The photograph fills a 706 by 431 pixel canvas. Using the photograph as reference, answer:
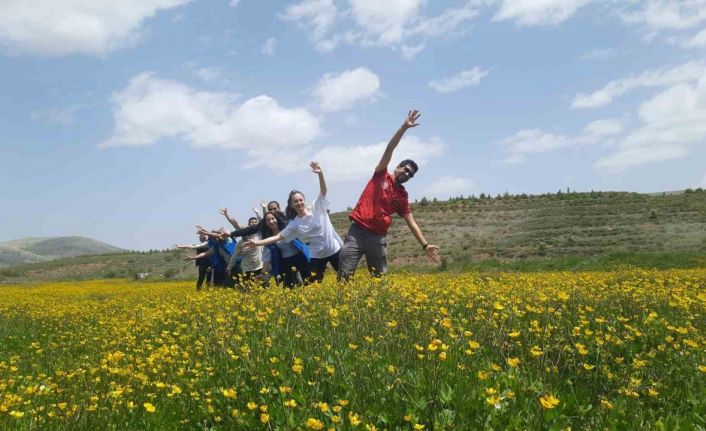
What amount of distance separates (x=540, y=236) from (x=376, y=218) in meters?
24.8

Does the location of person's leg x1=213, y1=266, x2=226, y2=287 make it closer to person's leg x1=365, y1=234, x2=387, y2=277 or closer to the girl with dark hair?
the girl with dark hair

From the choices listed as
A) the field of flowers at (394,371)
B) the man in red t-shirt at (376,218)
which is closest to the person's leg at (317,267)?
the man in red t-shirt at (376,218)

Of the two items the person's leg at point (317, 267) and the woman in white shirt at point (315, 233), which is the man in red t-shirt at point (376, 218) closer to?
the woman in white shirt at point (315, 233)

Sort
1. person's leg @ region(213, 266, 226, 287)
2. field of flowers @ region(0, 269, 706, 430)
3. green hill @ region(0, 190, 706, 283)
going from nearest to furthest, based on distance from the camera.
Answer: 1. field of flowers @ region(0, 269, 706, 430)
2. person's leg @ region(213, 266, 226, 287)
3. green hill @ region(0, 190, 706, 283)

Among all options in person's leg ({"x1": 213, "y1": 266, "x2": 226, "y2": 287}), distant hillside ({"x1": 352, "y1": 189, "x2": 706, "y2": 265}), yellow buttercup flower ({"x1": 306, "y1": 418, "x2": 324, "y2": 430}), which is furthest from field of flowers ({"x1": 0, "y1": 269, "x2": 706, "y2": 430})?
distant hillside ({"x1": 352, "y1": 189, "x2": 706, "y2": 265})

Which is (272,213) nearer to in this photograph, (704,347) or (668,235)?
(704,347)

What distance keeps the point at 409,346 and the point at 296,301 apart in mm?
2182

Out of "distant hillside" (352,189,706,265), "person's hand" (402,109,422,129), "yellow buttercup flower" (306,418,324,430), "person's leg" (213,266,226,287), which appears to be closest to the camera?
"yellow buttercup flower" (306,418,324,430)

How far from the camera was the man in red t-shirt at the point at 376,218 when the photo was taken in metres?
7.70

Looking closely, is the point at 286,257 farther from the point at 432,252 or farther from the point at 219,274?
the point at 219,274

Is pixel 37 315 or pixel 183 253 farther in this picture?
pixel 183 253

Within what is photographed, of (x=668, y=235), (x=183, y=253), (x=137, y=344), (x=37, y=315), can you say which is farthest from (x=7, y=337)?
(x=183, y=253)

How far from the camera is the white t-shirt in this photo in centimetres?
843

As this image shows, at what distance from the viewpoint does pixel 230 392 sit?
3.24 meters
